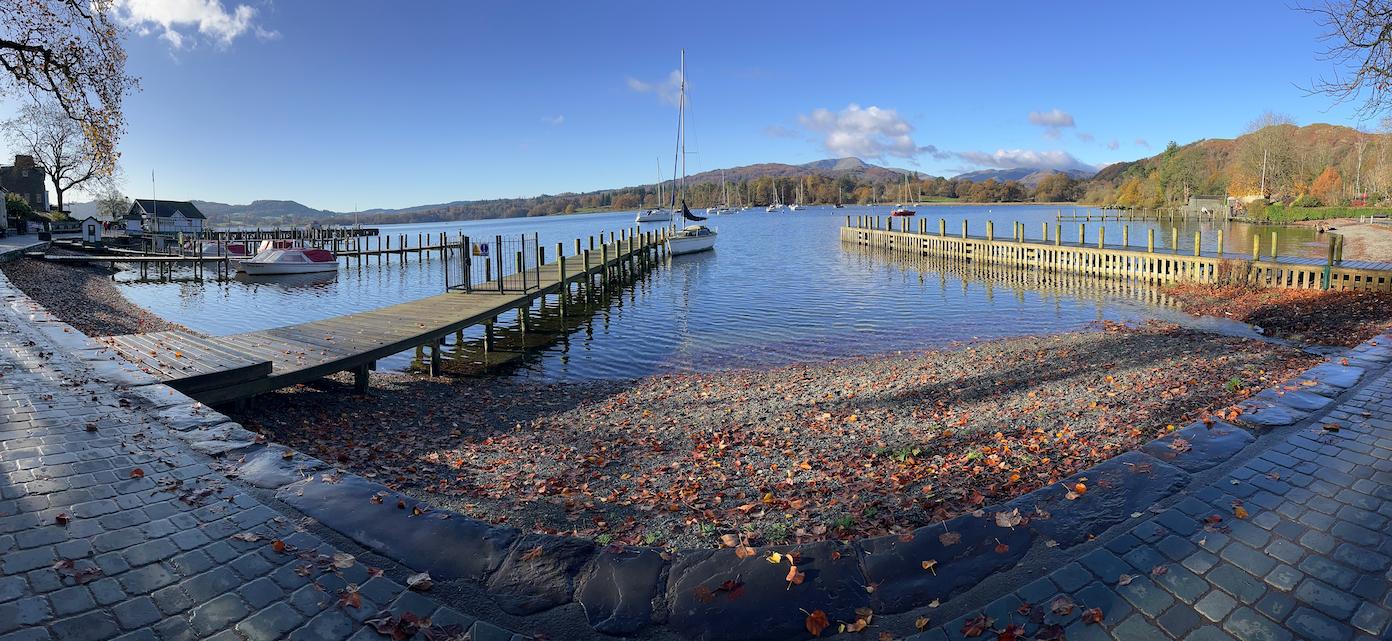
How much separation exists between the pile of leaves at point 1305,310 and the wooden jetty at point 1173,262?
2.71ft

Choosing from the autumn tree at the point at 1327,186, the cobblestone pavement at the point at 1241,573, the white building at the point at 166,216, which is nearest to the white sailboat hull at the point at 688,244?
the cobblestone pavement at the point at 1241,573

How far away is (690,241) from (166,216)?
6391 cm

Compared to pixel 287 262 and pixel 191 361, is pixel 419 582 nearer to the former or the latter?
pixel 191 361

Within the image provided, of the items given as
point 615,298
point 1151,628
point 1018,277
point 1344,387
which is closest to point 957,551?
point 1151,628

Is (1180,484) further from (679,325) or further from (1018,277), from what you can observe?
(1018,277)

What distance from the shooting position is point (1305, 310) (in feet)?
59.7

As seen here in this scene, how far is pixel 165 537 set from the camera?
4.54m

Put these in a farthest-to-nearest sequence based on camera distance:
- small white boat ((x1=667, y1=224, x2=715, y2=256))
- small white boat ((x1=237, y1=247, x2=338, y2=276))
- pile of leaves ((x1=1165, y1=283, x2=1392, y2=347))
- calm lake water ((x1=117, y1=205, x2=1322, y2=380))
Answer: small white boat ((x1=667, y1=224, x2=715, y2=256))
small white boat ((x1=237, y1=247, x2=338, y2=276))
calm lake water ((x1=117, y1=205, x2=1322, y2=380))
pile of leaves ((x1=1165, y1=283, x2=1392, y2=347))

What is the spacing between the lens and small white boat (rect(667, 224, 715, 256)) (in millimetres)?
50769

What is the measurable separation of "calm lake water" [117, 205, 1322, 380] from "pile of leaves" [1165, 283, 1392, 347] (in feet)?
3.50

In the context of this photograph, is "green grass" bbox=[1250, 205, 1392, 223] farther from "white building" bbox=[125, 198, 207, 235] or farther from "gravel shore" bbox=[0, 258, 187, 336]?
"white building" bbox=[125, 198, 207, 235]

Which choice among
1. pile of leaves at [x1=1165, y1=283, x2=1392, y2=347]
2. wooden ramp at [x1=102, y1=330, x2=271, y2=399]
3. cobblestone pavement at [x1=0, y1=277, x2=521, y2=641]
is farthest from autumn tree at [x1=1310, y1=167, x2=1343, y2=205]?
cobblestone pavement at [x1=0, y1=277, x2=521, y2=641]

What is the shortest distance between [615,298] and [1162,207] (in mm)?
101261

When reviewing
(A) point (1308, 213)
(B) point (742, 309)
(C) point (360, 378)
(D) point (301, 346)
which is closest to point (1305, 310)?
(B) point (742, 309)
